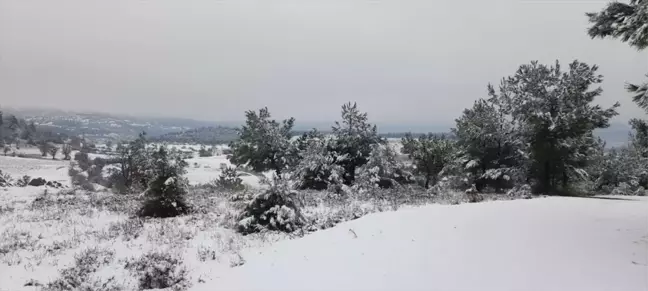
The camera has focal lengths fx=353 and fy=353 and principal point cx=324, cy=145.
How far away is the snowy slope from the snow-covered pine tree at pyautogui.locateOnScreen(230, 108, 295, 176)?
15158mm

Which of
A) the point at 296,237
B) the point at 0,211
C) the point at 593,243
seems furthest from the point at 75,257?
the point at 593,243

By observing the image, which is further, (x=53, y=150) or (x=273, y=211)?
(x=53, y=150)

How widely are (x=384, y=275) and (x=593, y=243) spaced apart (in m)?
3.94

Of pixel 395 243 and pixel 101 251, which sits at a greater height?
pixel 395 243

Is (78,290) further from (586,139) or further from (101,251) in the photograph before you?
(586,139)

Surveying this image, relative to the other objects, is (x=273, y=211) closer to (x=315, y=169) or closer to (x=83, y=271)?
(x=83, y=271)

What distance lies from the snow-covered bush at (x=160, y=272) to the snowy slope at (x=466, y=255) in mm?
Answer: 484

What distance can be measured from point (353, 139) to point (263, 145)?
607 cm

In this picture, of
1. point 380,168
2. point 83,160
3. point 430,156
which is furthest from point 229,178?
point 83,160

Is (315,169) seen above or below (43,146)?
Result: above

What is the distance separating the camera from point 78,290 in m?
6.00

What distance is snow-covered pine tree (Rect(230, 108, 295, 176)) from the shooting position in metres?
23.8

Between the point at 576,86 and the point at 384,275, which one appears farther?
the point at 576,86

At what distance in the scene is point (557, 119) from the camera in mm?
17562
